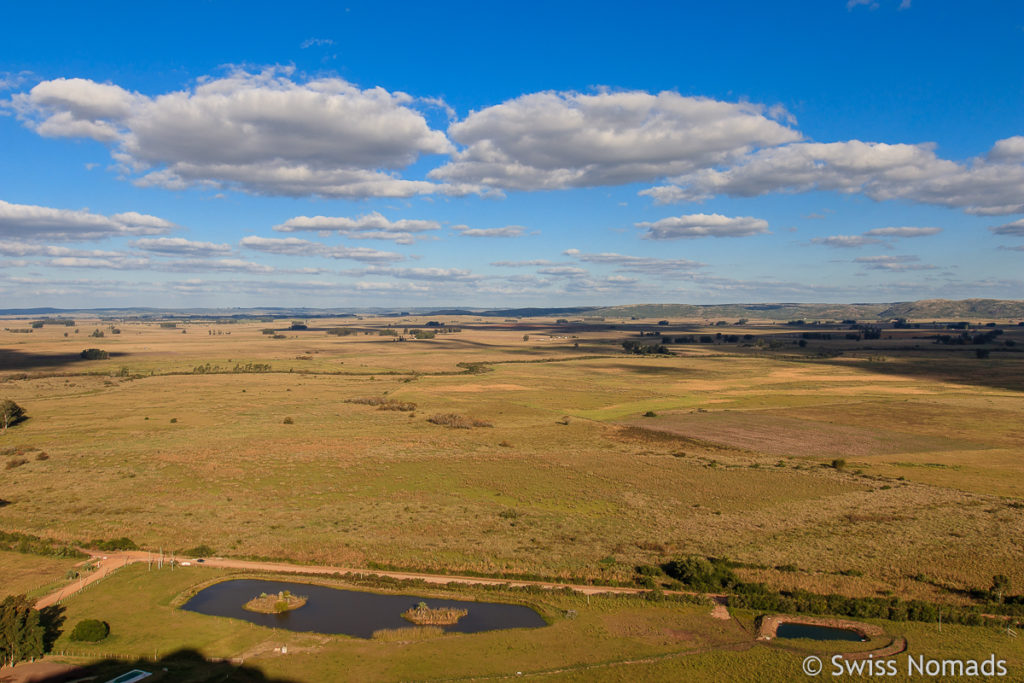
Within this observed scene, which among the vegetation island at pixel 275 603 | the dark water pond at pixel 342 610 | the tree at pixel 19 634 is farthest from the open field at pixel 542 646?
the vegetation island at pixel 275 603

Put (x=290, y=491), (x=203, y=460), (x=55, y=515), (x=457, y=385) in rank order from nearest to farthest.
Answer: (x=55, y=515)
(x=290, y=491)
(x=203, y=460)
(x=457, y=385)

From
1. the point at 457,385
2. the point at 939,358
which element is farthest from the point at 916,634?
the point at 939,358

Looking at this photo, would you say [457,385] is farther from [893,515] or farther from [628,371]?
[893,515]

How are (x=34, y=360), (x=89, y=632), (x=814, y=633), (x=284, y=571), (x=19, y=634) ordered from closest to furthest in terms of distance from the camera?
(x=19, y=634) < (x=89, y=632) < (x=814, y=633) < (x=284, y=571) < (x=34, y=360)

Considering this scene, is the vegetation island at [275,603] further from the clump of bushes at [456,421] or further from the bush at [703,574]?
the clump of bushes at [456,421]

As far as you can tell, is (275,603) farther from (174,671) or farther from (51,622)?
(51,622)

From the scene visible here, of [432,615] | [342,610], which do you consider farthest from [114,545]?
[432,615]
